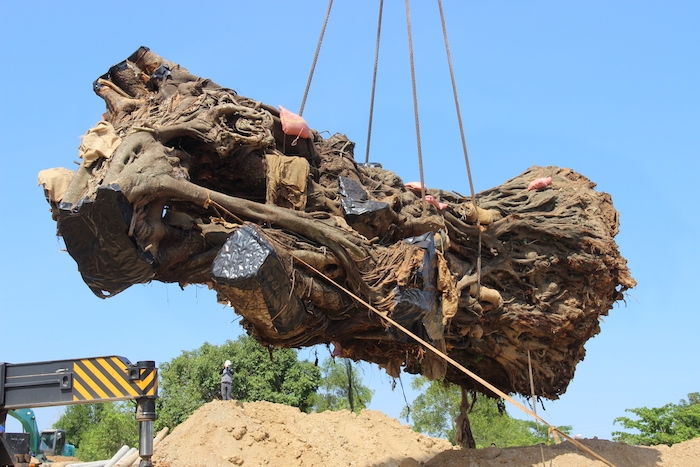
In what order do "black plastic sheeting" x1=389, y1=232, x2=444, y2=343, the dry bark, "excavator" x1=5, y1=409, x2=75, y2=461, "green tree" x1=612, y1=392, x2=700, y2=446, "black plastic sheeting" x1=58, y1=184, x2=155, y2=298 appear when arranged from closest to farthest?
"black plastic sheeting" x1=58, y1=184, x2=155, y2=298, the dry bark, "black plastic sheeting" x1=389, y1=232, x2=444, y2=343, "excavator" x1=5, y1=409, x2=75, y2=461, "green tree" x1=612, y1=392, x2=700, y2=446

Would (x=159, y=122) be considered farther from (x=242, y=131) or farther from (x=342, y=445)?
(x=342, y=445)

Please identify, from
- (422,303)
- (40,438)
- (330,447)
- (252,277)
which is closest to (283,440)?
(330,447)

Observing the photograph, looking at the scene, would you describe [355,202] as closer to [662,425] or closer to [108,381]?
[108,381]

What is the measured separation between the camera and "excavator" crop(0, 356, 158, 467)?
17.7 feet

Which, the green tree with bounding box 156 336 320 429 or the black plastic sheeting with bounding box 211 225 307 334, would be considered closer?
the black plastic sheeting with bounding box 211 225 307 334

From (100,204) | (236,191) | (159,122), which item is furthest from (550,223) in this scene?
(100,204)

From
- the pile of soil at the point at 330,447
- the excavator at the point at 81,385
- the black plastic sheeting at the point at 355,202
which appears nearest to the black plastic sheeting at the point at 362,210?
the black plastic sheeting at the point at 355,202

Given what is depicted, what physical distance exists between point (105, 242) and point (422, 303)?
3119mm

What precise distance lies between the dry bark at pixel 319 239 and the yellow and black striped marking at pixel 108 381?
4.48 feet

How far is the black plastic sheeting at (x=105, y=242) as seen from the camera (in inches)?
251

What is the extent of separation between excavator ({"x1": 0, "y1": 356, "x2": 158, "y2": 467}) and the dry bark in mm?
1356

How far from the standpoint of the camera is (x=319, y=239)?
746 centimetres

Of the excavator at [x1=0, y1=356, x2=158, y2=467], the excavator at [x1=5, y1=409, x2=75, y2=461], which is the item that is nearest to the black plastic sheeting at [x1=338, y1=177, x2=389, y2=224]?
the excavator at [x1=0, y1=356, x2=158, y2=467]

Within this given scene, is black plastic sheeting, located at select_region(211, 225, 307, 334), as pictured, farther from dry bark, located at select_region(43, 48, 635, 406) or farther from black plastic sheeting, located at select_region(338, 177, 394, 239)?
black plastic sheeting, located at select_region(338, 177, 394, 239)
